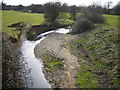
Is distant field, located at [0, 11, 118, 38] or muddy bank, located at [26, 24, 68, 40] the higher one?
distant field, located at [0, 11, 118, 38]

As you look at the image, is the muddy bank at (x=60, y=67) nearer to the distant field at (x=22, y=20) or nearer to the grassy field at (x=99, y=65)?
the grassy field at (x=99, y=65)

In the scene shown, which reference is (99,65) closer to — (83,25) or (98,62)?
(98,62)

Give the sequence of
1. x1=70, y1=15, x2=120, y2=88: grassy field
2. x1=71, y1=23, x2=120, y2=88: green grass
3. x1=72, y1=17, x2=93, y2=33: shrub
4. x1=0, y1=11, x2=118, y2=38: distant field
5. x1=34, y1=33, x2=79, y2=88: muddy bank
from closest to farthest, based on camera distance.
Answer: x1=70, y1=15, x2=120, y2=88: grassy field < x1=71, y1=23, x2=120, y2=88: green grass < x1=34, y1=33, x2=79, y2=88: muddy bank < x1=0, y1=11, x2=118, y2=38: distant field < x1=72, y1=17, x2=93, y2=33: shrub

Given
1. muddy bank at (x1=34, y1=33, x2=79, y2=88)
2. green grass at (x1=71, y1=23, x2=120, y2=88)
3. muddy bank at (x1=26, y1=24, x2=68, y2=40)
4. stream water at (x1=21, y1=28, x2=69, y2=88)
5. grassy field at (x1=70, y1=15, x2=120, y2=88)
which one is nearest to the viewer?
grassy field at (x1=70, y1=15, x2=120, y2=88)

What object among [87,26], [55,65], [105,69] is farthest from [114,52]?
[87,26]

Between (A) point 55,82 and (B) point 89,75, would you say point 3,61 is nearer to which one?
(A) point 55,82

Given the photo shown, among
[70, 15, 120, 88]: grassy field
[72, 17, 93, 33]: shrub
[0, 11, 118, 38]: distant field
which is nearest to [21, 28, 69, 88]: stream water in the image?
[70, 15, 120, 88]: grassy field

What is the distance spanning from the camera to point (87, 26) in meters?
44.9

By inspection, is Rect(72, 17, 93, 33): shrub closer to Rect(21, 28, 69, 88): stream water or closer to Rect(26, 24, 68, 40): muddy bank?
Rect(26, 24, 68, 40): muddy bank

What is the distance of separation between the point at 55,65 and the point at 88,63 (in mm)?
5353

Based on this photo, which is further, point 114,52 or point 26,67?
point 114,52

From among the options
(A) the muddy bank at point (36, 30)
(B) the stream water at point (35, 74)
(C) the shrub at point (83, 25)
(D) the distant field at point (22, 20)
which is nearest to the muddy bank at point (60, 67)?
(B) the stream water at point (35, 74)

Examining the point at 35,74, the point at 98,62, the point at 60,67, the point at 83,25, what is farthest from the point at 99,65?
the point at 83,25

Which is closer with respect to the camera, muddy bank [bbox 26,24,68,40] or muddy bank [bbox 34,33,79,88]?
muddy bank [bbox 34,33,79,88]
